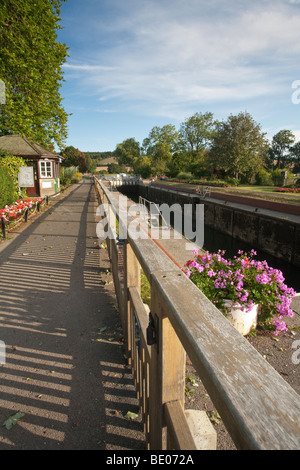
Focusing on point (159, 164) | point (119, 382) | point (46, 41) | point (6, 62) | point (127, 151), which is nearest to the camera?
point (119, 382)

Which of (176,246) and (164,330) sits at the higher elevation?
(164,330)

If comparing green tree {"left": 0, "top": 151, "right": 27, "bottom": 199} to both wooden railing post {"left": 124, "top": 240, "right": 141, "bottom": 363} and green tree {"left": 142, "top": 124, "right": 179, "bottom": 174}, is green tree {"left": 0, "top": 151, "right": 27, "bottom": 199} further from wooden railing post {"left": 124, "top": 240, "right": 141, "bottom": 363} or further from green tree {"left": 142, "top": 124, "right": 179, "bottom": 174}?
green tree {"left": 142, "top": 124, "right": 179, "bottom": 174}

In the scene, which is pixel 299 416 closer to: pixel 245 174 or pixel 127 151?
pixel 245 174

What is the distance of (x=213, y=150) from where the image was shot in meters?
44.9

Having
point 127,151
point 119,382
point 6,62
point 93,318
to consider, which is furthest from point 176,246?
point 127,151

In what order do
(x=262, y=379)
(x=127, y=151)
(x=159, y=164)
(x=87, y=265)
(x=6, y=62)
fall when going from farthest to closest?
(x=127, y=151)
(x=159, y=164)
(x=6, y=62)
(x=87, y=265)
(x=262, y=379)

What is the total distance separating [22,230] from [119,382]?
787 cm

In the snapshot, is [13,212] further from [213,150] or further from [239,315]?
[213,150]

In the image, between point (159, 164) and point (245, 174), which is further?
point (159, 164)

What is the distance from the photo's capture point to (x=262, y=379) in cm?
77

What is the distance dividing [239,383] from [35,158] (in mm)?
21148

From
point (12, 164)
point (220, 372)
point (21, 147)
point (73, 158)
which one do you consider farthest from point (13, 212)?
point (73, 158)

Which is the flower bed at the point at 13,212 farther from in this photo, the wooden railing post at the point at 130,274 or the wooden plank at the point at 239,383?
the wooden plank at the point at 239,383

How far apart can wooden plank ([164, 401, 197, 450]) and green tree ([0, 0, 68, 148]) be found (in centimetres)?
1819
